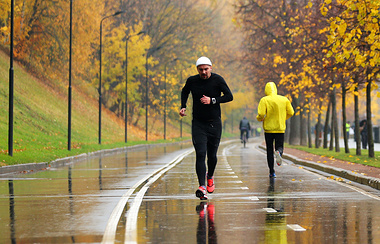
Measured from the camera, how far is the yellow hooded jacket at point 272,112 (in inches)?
651

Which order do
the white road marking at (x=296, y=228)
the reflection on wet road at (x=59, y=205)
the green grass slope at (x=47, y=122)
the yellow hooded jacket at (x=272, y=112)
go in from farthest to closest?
the green grass slope at (x=47, y=122) → the yellow hooded jacket at (x=272, y=112) → the white road marking at (x=296, y=228) → the reflection on wet road at (x=59, y=205)

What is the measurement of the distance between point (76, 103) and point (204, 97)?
1823 inches

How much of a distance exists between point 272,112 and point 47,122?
28634 mm

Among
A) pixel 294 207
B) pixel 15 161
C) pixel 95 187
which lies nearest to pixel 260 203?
pixel 294 207

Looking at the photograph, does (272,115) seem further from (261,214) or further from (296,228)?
(296,228)

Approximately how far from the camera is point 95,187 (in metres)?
15.1

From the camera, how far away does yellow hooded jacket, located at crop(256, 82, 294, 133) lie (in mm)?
16547

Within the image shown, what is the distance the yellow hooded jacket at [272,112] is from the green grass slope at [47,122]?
8.76 m

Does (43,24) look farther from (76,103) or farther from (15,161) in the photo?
(15,161)

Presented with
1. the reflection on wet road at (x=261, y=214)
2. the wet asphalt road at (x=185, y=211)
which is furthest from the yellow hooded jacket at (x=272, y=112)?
the reflection on wet road at (x=261, y=214)

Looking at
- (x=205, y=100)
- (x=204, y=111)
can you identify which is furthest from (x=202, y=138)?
(x=205, y=100)

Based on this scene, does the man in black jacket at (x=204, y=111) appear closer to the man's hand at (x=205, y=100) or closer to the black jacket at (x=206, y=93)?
the black jacket at (x=206, y=93)

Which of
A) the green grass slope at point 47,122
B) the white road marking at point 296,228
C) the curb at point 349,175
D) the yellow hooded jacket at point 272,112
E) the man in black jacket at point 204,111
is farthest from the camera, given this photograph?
the green grass slope at point 47,122

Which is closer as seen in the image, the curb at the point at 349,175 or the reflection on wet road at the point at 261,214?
the reflection on wet road at the point at 261,214
